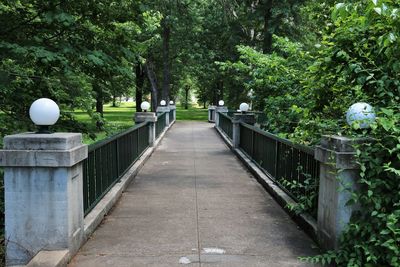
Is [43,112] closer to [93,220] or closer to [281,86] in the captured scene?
[93,220]

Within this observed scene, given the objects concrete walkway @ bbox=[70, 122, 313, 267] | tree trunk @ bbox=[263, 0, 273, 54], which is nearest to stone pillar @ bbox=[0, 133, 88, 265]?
concrete walkway @ bbox=[70, 122, 313, 267]

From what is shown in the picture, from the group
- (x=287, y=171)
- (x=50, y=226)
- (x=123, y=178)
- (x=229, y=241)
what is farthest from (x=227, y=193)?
(x=50, y=226)

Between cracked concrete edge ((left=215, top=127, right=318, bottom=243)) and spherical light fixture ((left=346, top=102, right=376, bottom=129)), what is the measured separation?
157cm

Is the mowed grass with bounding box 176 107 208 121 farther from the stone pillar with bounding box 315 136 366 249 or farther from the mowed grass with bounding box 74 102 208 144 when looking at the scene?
the stone pillar with bounding box 315 136 366 249

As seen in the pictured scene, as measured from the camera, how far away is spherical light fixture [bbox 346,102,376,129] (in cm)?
425

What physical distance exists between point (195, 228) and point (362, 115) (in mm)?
2675

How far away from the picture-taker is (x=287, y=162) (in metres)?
7.30

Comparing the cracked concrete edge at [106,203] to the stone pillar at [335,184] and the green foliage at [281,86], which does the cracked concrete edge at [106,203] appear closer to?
the stone pillar at [335,184]

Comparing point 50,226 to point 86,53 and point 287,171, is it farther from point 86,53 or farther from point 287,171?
point 287,171

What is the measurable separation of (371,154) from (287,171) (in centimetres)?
314

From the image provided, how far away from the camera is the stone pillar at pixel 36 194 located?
4.29 meters

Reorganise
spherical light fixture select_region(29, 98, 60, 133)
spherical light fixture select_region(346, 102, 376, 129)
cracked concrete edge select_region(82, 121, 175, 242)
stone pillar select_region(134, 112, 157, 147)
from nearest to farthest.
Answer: spherical light fixture select_region(346, 102, 376, 129) → spherical light fixture select_region(29, 98, 60, 133) → cracked concrete edge select_region(82, 121, 175, 242) → stone pillar select_region(134, 112, 157, 147)

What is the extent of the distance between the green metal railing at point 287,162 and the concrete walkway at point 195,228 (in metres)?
0.43

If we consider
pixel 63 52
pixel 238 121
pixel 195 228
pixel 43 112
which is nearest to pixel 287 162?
pixel 195 228
